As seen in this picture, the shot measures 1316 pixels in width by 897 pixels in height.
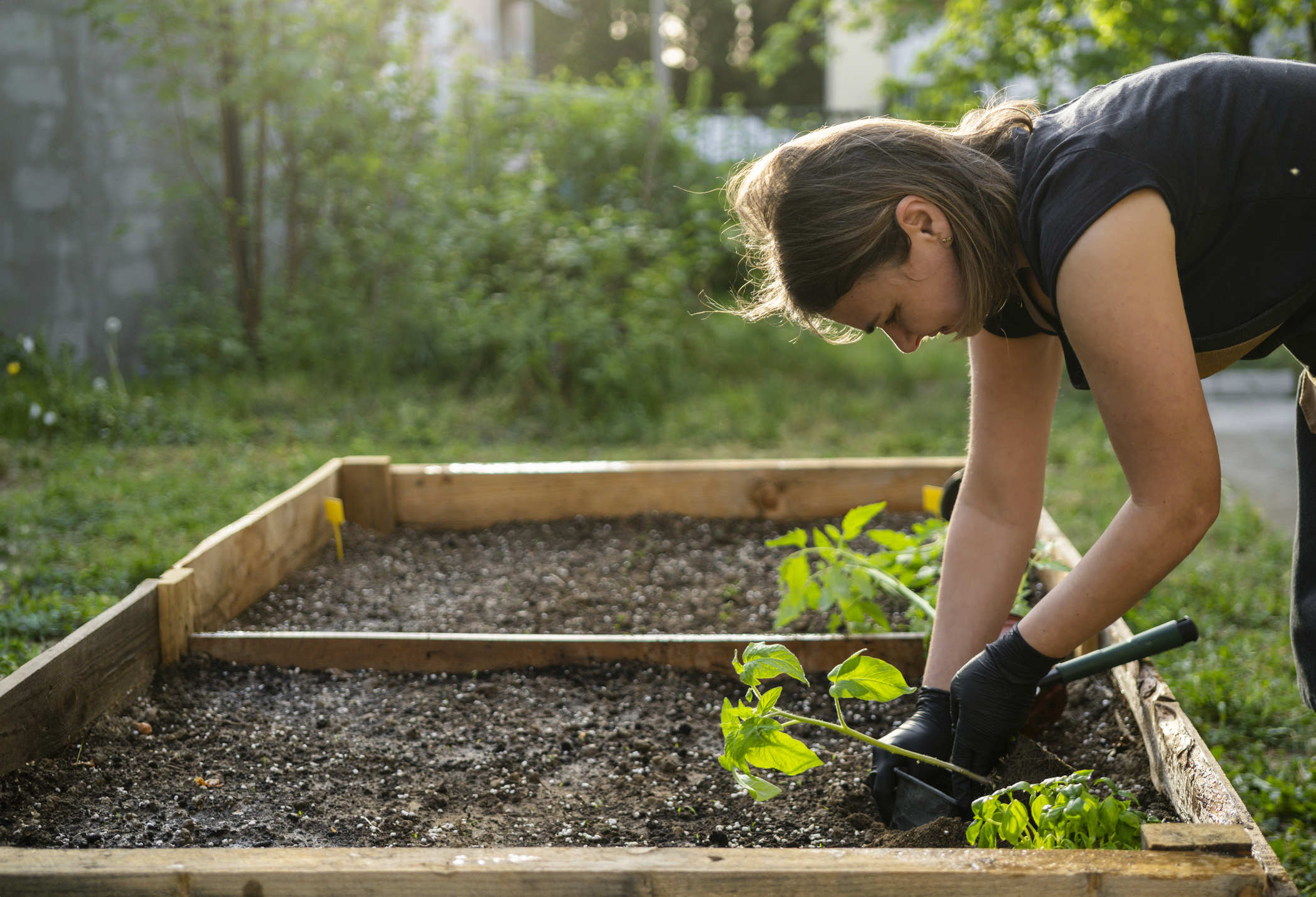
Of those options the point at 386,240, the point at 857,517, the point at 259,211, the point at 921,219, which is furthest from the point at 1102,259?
the point at 259,211

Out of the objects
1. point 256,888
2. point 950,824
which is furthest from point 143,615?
point 950,824

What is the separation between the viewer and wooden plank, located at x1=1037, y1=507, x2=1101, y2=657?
199 cm

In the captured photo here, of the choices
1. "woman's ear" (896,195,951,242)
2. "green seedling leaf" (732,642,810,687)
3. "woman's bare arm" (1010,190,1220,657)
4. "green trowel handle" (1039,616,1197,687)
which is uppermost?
"woman's ear" (896,195,951,242)

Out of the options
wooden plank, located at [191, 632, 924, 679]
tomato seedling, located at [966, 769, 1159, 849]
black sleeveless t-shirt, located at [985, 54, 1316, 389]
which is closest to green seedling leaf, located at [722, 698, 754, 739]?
tomato seedling, located at [966, 769, 1159, 849]

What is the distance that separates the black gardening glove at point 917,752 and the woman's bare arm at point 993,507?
4.0 inches

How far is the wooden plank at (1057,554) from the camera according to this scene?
1.99 m

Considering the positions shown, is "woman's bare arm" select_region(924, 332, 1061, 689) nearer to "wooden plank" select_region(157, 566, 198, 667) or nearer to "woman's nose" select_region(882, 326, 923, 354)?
"woman's nose" select_region(882, 326, 923, 354)

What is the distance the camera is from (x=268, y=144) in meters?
5.63

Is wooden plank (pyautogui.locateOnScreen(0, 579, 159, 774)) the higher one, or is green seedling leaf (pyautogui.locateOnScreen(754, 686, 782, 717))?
green seedling leaf (pyautogui.locateOnScreen(754, 686, 782, 717))

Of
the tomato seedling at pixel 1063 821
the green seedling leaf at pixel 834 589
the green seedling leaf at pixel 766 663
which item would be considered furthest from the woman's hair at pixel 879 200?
the green seedling leaf at pixel 834 589

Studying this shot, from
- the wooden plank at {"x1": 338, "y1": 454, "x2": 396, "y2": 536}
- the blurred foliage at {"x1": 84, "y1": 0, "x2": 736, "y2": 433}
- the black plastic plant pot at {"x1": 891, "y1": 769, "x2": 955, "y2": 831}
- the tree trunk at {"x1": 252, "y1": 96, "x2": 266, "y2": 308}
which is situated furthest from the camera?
the tree trunk at {"x1": 252, "y1": 96, "x2": 266, "y2": 308}

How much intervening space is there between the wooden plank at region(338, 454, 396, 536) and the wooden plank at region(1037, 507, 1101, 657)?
5.96 feet

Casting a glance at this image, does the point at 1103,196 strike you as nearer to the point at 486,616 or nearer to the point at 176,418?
the point at 486,616

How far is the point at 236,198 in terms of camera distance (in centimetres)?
557
